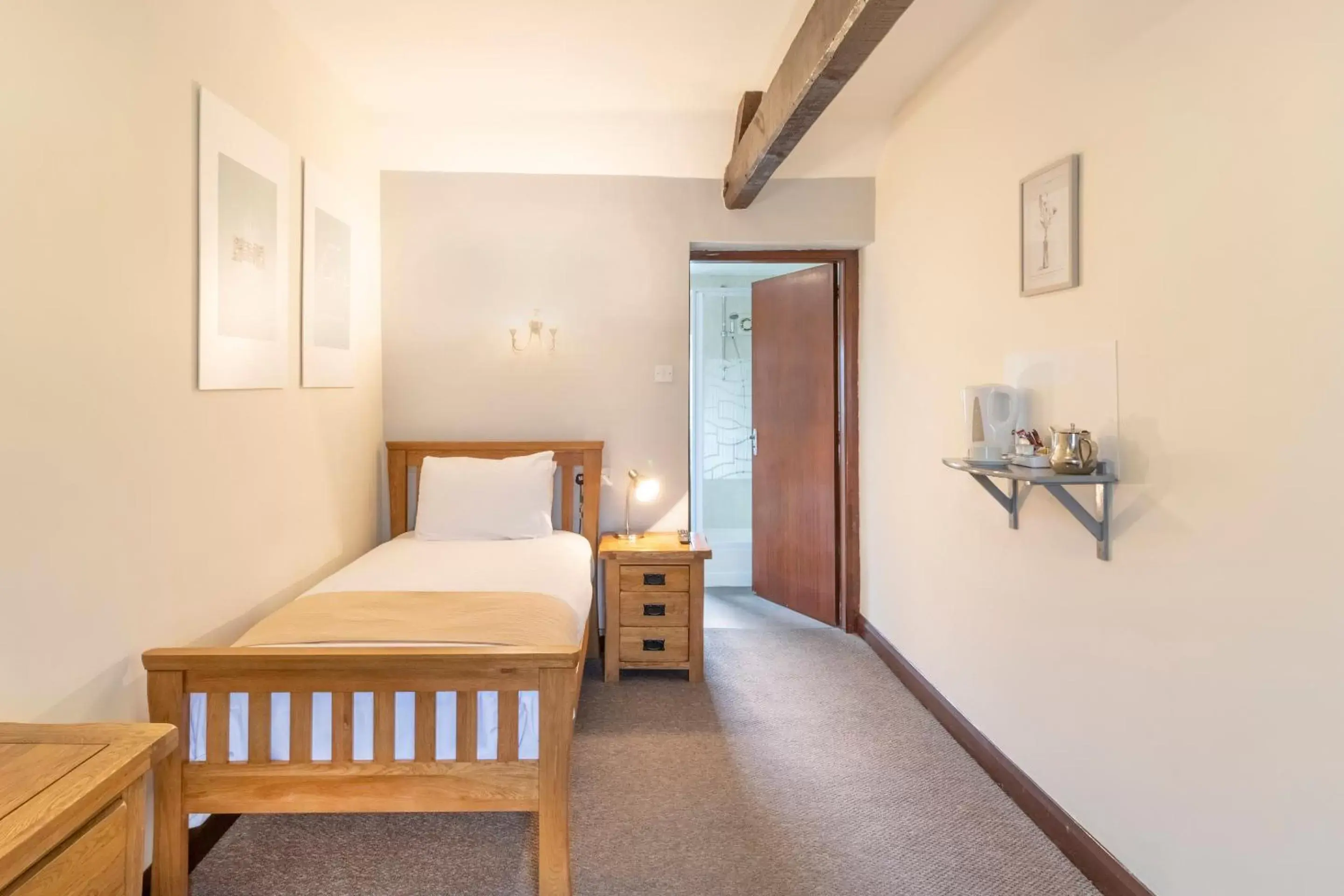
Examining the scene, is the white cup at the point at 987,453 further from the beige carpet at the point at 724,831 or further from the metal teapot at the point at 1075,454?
the beige carpet at the point at 724,831

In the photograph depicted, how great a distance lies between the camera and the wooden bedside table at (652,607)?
10.3 feet

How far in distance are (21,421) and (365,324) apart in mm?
1931

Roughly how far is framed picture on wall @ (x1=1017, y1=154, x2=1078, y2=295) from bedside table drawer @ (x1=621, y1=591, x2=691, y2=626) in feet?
5.82

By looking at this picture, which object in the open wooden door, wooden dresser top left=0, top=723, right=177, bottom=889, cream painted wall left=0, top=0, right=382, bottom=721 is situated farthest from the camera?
the open wooden door

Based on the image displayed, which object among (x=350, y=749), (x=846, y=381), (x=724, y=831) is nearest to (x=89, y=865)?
(x=350, y=749)

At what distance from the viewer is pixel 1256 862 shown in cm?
138

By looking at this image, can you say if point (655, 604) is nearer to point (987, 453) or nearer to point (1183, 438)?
point (987, 453)

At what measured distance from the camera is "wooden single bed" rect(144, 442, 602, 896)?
1682mm

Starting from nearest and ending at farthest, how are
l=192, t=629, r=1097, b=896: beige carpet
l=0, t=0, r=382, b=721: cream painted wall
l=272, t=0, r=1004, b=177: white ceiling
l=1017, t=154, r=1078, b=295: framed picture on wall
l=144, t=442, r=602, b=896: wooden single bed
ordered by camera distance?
1. l=0, t=0, r=382, b=721: cream painted wall
2. l=144, t=442, r=602, b=896: wooden single bed
3. l=192, t=629, r=1097, b=896: beige carpet
4. l=1017, t=154, r=1078, b=295: framed picture on wall
5. l=272, t=0, r=1004, b=177: white ceiling

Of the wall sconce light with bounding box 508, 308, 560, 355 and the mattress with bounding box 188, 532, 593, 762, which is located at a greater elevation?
the wall sconce light with bounding box 508, 308, 560, 355

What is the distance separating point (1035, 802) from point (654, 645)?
1.54m

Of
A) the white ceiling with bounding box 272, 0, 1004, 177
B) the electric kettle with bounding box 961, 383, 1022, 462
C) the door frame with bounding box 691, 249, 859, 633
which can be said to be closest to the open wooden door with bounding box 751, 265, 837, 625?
the door frame with bounding box 691, 249, 859, 633

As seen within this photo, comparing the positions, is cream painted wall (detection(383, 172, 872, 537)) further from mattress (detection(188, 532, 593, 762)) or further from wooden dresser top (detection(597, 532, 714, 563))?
mattress (detection(188, 532, 593, 762))

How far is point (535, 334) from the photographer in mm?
3537
